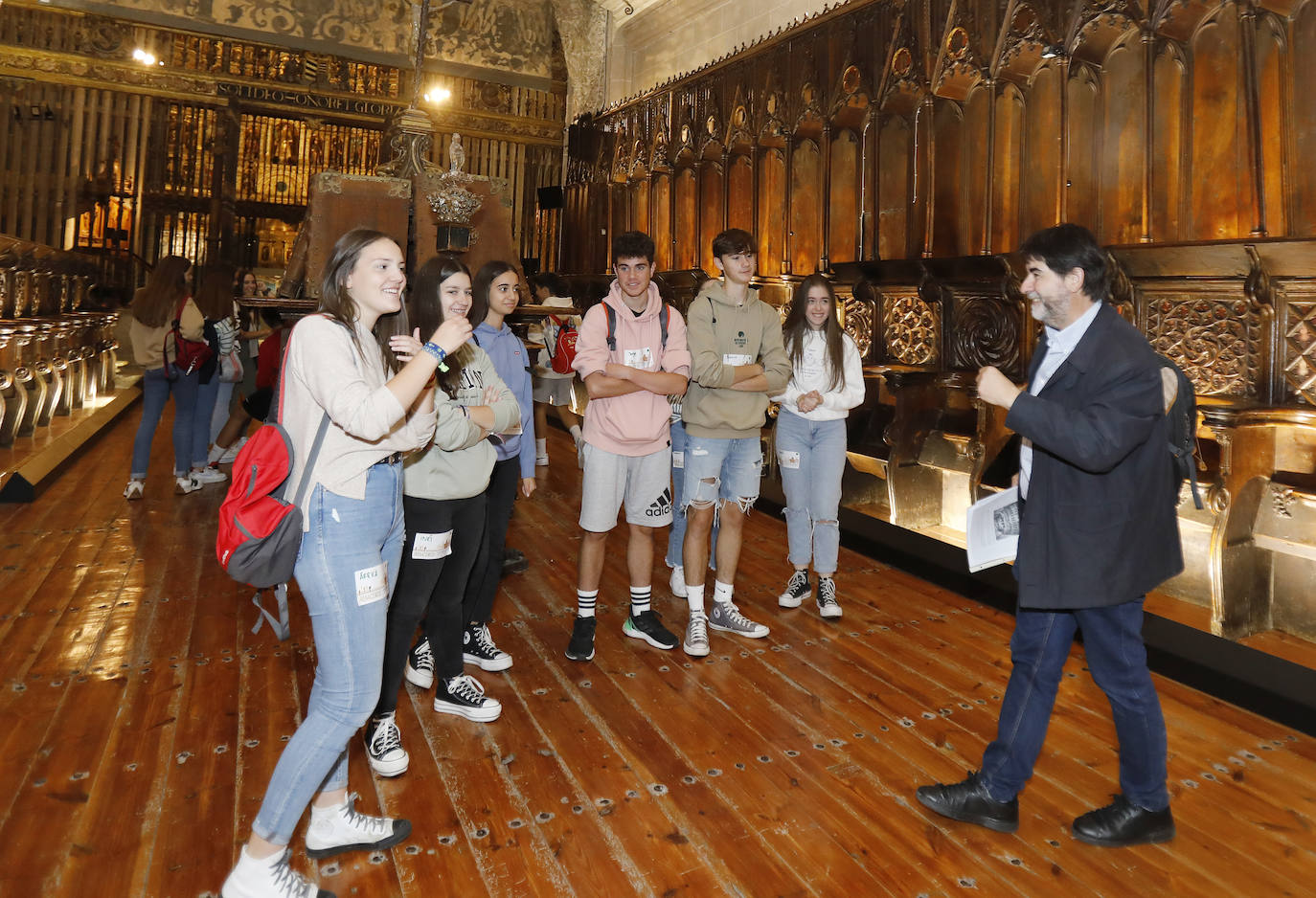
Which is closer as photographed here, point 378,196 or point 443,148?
point 378,196

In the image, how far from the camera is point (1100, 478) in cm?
189

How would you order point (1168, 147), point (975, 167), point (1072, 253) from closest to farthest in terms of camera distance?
point (1072, 253), point (1168, 147), point (975, 167)

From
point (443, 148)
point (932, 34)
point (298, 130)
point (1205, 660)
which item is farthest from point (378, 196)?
point (298, 130)

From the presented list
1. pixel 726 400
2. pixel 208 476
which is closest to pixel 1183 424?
pixel 726 400

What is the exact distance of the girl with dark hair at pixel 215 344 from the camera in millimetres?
5496

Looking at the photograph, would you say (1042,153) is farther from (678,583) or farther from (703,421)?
(678,583)

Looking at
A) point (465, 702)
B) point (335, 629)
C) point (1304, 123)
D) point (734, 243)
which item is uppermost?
point (1304, 123)

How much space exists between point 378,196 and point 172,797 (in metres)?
3.21

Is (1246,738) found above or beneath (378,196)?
beneath

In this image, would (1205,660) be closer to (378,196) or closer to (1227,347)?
(1227,347)

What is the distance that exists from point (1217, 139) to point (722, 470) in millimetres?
3190

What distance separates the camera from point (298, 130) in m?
12.0

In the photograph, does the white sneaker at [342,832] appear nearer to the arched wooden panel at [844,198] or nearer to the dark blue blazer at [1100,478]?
the dark blue blazer at [1100,478]

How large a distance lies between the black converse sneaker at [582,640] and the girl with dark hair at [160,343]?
352 cm
